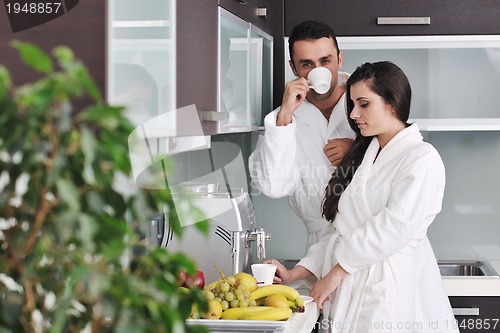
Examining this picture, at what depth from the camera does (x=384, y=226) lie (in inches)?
94.0

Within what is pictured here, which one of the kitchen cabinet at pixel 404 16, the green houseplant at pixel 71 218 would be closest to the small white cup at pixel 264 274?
the kitchen cabinet at pixel 404 16

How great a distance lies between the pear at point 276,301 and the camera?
2189 mm

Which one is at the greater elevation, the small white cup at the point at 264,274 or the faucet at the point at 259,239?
the faucet at the point at 259,239

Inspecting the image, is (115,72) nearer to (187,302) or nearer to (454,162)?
(187,302)

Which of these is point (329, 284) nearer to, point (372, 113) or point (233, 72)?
point (372, 113)

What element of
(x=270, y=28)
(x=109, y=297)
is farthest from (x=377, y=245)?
(x=109, y=297)

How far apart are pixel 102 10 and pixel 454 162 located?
2.63 meters

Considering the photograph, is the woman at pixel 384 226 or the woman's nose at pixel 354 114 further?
the woman's nose at pixel 354 114

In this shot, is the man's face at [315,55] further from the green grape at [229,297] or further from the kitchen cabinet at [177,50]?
the green grape at [229,297]

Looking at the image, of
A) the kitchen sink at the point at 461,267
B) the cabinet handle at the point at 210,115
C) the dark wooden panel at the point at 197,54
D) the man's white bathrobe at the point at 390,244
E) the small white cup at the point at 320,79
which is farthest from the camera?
the kitchen sink at the point at 461,267

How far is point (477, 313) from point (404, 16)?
3.85 ft

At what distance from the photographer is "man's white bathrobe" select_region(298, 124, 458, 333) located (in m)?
2.40

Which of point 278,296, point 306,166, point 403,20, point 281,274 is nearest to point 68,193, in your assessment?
point 278,296

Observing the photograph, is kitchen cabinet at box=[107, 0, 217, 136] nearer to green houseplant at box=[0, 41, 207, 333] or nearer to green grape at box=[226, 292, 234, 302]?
green grape at box=[226, 292, 234, 302]
